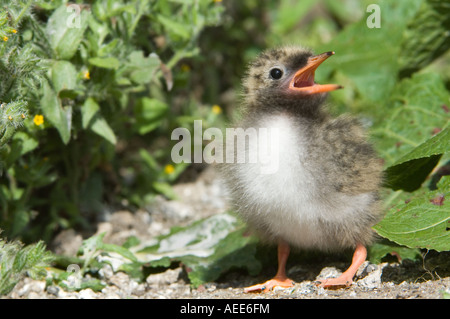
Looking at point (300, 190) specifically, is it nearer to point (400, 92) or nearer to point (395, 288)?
point (395, 288)

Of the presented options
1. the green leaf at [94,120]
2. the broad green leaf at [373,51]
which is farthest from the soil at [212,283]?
the broad green leaf at [373,51]

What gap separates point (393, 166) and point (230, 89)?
293 centimetres

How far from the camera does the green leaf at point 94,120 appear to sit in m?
3.94

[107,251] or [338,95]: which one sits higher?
[338,95]

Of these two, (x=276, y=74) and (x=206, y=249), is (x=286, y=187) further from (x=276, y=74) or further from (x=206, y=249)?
(x=206, y=249)

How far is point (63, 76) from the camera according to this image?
3.76m

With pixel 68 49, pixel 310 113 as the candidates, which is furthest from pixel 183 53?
pixel 310 113

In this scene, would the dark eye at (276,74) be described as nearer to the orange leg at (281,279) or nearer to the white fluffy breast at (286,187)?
the white fluffy breast at (286,187)

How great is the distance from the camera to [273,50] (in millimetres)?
3738

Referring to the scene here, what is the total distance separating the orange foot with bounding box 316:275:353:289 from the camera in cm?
340

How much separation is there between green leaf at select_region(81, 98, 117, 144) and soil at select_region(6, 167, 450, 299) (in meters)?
0.88
